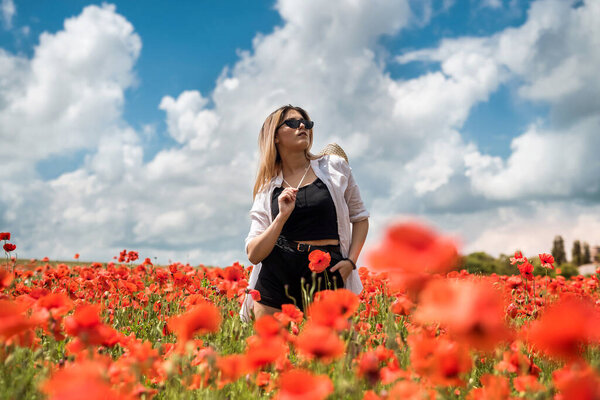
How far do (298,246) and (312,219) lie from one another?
273 millimetres

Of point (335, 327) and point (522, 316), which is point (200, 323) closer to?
point (335, 327)

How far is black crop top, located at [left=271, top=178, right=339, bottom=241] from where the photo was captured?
404 centimetres

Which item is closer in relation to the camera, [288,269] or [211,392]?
[211,392]

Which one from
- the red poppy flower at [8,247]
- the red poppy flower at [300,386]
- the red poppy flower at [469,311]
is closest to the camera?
the red poppy flower at [469,311]

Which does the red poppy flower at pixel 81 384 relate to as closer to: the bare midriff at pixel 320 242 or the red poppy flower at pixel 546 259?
the bare midriff at pixel 320 242

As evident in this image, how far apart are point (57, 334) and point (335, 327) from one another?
1292mm

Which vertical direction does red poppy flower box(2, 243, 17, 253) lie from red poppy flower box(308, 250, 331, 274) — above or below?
above

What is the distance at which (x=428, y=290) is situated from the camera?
3.74 ft

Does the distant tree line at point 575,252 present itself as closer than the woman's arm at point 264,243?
No

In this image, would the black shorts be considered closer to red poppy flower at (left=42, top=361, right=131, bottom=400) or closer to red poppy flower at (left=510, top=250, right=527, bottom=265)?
red poppy flower at (left=510, top=250, right=527, bottom=265)

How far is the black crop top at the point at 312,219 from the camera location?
4.04 metres

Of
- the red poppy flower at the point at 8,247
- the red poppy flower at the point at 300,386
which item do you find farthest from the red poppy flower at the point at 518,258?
the red poppy flower at the point at 8,247

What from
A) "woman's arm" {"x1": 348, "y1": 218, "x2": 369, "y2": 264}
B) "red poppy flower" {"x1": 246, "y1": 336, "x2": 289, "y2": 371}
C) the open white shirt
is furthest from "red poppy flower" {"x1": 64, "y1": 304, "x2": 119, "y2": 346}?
"woman's arm" {"x1": 348, "y1": 218, "x2": 369, "y2": 264}

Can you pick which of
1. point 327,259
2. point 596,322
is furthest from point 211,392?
point 596,322
